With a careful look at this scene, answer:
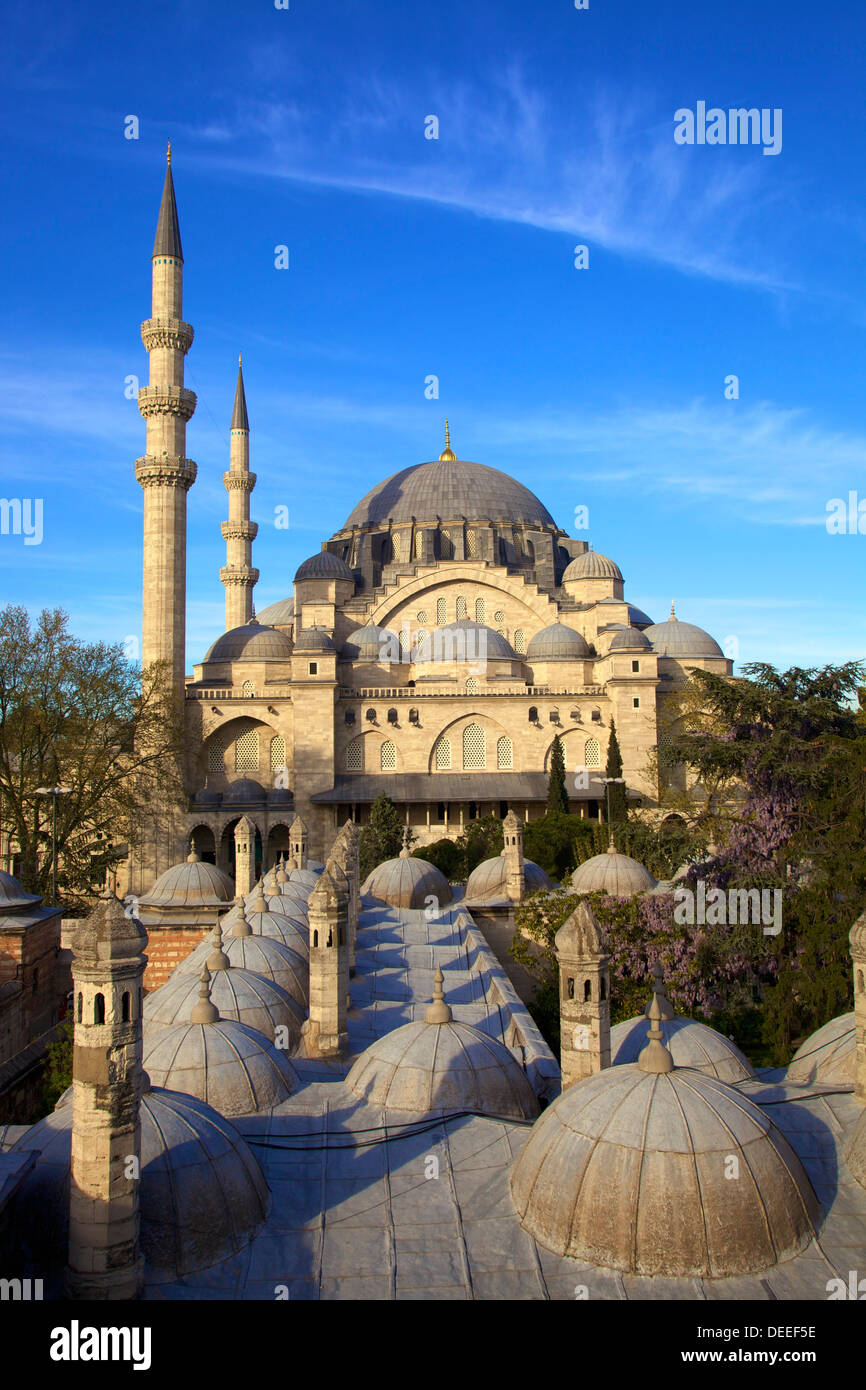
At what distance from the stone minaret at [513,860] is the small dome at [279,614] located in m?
25.0

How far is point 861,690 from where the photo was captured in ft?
59.2

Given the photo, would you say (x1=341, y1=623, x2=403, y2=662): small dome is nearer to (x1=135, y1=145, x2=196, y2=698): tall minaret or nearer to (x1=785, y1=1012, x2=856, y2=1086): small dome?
(x1=135, y1=145, x2=196, y2=698): tall minaret

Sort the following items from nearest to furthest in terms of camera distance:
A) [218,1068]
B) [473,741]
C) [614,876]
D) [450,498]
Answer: [218,1068] < [614,876] < [473,741] < [450,498]

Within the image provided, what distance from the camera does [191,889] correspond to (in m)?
19.9

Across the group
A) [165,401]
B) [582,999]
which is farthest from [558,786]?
[582,999]

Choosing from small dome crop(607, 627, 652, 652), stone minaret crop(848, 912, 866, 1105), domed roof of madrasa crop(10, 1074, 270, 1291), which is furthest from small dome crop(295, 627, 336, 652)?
domed roof of madrasa crop(10, 1074, 270, 1291)

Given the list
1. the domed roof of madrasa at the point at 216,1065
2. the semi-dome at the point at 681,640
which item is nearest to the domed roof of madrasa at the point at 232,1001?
the domed roof of madrasa at the point at 216,1065

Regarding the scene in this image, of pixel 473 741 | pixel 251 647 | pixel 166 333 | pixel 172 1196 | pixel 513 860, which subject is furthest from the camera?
pixel 251 647

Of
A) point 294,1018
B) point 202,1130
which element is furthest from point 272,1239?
point 294,1018

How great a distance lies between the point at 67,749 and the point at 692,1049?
19.1 metres

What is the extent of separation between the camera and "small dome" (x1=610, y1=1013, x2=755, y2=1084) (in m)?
9.33

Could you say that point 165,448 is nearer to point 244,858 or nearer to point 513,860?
point 244,858

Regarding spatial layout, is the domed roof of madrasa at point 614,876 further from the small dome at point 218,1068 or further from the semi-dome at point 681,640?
the semi-dome at point 681,640
